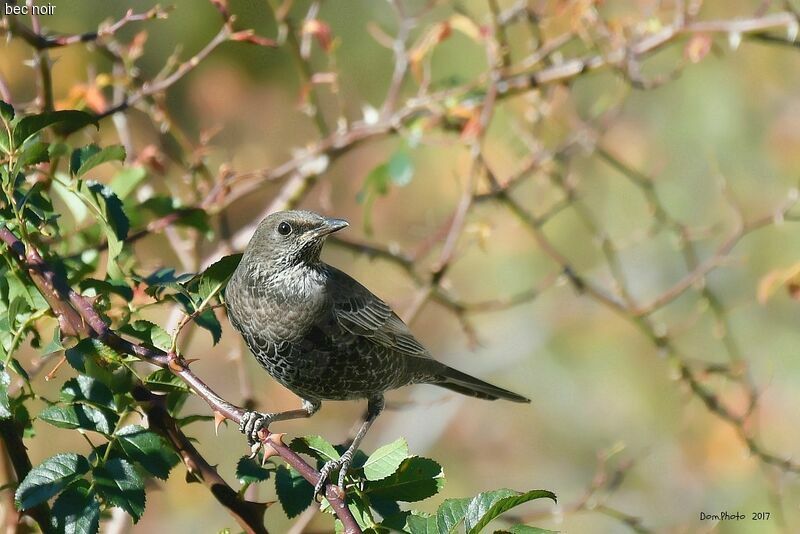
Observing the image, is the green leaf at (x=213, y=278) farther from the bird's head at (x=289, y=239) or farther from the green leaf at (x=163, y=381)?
the bird's head at (x=289, y=239)

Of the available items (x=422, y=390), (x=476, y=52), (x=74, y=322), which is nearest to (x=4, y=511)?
(x=74, y=322)

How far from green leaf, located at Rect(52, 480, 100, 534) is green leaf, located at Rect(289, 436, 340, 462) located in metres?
0.46

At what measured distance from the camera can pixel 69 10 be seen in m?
7.98

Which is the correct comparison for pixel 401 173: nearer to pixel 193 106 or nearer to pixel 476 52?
pixel 476 52

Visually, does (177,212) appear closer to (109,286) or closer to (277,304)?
(277,304)

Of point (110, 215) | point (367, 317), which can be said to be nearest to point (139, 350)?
point (110, 215)

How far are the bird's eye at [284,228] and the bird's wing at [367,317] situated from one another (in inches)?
10.2

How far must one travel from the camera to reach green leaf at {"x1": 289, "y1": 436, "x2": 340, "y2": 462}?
7.05 feet

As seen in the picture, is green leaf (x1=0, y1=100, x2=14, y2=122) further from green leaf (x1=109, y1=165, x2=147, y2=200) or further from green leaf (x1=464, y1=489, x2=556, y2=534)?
green leaf (x1=464, y1=489, x2=556, y2=534)

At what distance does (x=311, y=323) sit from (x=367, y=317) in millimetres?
303

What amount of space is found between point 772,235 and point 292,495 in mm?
6464

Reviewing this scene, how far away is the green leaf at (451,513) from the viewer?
1864 mm

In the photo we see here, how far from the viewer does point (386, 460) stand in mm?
2127

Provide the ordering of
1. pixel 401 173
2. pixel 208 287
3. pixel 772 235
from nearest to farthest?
pixel 208 287, pixel 401 173, pixel 772 235
